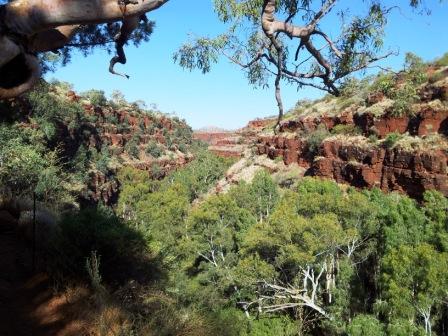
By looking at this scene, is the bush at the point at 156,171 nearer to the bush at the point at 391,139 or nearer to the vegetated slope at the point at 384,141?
the vegetated slope at the point at 384,141

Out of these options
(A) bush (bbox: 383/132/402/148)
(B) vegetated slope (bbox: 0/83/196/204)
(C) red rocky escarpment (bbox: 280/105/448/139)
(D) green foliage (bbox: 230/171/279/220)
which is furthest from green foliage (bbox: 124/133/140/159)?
(A) bush (bbox: 383/132/402/148)

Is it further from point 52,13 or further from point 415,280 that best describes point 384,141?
point 52,13

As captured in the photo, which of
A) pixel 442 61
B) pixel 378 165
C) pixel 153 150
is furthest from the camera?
pixel 153 150

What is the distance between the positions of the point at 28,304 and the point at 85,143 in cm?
4734

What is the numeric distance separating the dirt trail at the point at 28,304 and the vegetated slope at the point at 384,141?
18.3 metres

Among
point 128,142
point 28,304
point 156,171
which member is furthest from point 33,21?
point 128,142

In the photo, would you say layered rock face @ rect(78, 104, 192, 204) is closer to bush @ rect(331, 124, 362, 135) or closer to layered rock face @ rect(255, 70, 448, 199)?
layered rock face @ rect(255, 70, 448, 199)

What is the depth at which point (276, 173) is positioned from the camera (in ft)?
135

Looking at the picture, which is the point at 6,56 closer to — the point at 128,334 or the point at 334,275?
the point at 128,334

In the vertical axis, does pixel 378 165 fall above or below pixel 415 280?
above

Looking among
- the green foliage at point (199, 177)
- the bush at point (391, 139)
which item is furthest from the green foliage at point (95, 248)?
the green foliage at point (199, 177)

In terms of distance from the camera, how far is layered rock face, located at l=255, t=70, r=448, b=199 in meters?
25.6

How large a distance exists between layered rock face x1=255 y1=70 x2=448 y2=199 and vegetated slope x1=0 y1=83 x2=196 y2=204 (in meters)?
15.8

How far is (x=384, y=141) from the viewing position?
30.4 m
